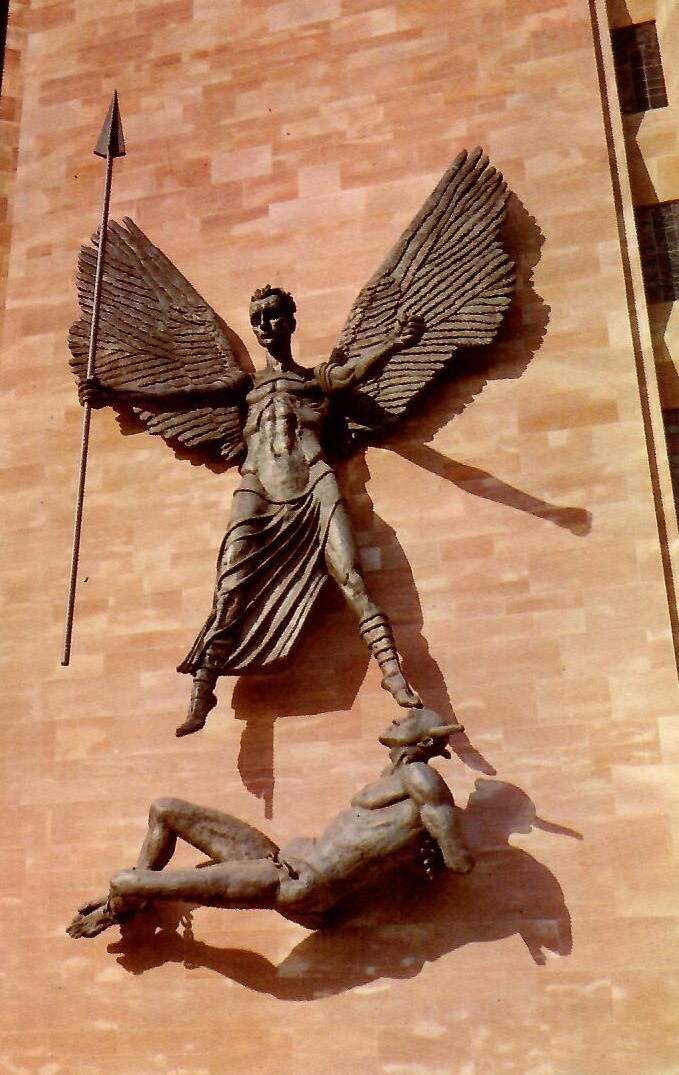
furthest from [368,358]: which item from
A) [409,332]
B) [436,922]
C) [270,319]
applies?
[436,922]

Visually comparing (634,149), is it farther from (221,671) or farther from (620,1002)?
(620,1002)

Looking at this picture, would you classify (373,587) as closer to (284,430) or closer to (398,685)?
(398,685)

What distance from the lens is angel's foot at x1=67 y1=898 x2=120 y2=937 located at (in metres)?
7.45

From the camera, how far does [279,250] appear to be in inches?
362

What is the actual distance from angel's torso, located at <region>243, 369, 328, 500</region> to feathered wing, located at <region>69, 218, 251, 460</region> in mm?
210

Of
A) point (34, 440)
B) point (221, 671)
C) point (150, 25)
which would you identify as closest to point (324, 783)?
point (221, 671)

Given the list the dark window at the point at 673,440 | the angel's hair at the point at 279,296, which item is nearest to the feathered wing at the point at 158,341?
the angel's hair at the point at 279,296

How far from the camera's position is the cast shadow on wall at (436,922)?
281 inches

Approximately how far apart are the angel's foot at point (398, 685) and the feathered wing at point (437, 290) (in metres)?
1.64

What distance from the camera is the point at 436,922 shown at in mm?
7230

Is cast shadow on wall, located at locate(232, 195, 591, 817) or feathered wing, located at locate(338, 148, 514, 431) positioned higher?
feathered wing, located at locate(338, 148, 514, 431)

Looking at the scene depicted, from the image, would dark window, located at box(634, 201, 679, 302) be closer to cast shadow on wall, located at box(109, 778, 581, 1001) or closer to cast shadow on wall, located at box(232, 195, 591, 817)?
cast shadow on wall, located at box(232, 195, 591, 817)

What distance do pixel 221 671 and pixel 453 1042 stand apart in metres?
2.36

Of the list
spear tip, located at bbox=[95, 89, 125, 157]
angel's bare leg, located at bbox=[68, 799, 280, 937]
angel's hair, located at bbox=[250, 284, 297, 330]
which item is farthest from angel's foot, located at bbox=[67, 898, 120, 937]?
spear tip, located at bbox=[95, 89, 125, 157]
